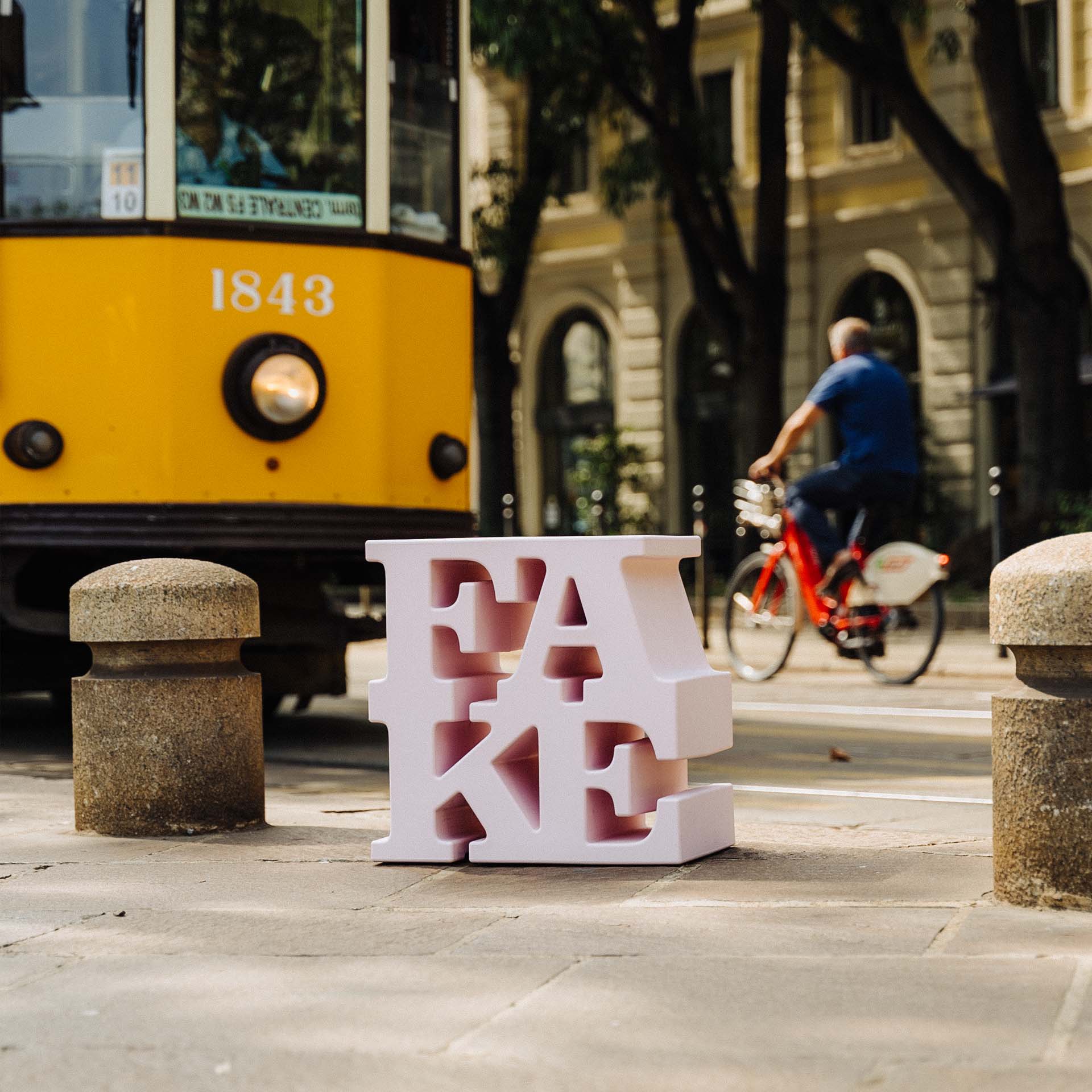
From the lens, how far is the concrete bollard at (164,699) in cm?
596

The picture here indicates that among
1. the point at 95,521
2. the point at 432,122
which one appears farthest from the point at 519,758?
the point at 432,122

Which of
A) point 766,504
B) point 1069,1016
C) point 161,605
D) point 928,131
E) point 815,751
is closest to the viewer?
point 1069,1016

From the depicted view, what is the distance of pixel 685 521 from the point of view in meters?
29.1

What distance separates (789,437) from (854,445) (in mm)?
417

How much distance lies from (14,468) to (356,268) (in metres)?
1.67

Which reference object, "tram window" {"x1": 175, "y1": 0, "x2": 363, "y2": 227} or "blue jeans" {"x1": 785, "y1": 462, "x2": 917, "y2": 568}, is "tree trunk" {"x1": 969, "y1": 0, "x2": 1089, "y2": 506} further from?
"tram window" {"x1": 175, "y1": 0, "x2": 363, "y2": 227}

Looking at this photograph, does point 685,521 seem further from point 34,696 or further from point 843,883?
point 843,883

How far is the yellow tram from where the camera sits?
800cm

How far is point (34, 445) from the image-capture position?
7.92 metres

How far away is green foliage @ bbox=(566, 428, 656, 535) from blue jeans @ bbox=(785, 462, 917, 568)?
15613 millimetres

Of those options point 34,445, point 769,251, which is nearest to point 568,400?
point 769,251

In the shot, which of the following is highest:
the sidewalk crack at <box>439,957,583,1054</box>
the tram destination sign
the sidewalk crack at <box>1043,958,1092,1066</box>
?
the tram destination sign

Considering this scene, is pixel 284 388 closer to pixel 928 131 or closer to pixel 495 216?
pixel 928 131

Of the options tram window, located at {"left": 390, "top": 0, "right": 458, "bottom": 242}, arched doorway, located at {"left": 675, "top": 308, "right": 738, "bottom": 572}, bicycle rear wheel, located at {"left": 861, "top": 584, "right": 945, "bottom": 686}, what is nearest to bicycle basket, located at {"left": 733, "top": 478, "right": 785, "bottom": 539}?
bicycle rear wheel, located at {"left": 861, "top": 584, "right": 945, "bottom": 686}
